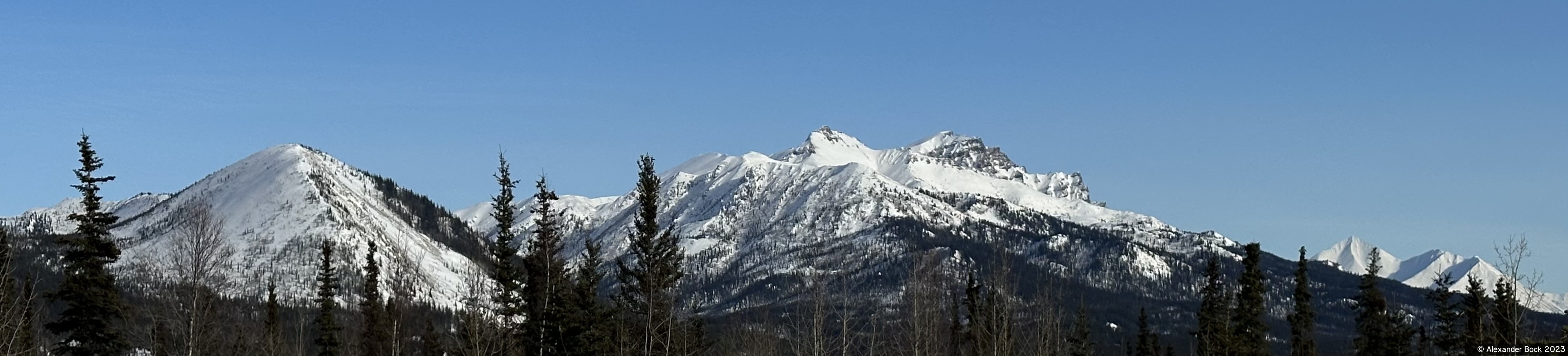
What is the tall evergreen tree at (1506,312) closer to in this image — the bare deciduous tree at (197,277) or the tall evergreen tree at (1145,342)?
the tall evergreen tree at (1145,342)

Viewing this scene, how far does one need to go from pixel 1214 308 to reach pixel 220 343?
5344cm

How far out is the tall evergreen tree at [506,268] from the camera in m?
63.2

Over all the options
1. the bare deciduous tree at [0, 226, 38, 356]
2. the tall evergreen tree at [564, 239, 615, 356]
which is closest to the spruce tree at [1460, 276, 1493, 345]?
the tall evergreen tree at [564, 239, 615, 356]

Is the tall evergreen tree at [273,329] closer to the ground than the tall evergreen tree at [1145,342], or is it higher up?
closer to the ground

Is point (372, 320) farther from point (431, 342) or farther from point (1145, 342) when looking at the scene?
point (1145, 342)

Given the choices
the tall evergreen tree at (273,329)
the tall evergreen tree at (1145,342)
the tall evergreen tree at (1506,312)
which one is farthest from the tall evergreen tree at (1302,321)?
the tall evergreen tree at (273,329)

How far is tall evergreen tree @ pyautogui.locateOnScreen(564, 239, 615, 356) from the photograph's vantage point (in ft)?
210

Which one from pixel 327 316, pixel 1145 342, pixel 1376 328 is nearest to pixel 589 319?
pixel 327 316

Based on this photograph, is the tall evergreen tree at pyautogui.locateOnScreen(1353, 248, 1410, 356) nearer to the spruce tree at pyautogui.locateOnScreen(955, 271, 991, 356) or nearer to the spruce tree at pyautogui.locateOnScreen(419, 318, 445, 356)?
the spruce tree at pyautogui.locateOnScreen(955, 271, 991, 356)

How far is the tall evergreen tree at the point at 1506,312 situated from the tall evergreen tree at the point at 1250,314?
39.8 feet

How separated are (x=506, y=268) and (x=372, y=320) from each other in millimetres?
19703

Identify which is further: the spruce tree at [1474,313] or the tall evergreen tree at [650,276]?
the spruce tree at [1474,313]

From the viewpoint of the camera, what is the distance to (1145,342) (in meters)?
116

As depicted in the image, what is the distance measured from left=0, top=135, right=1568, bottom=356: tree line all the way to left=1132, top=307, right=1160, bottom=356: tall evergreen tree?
2438 cm
